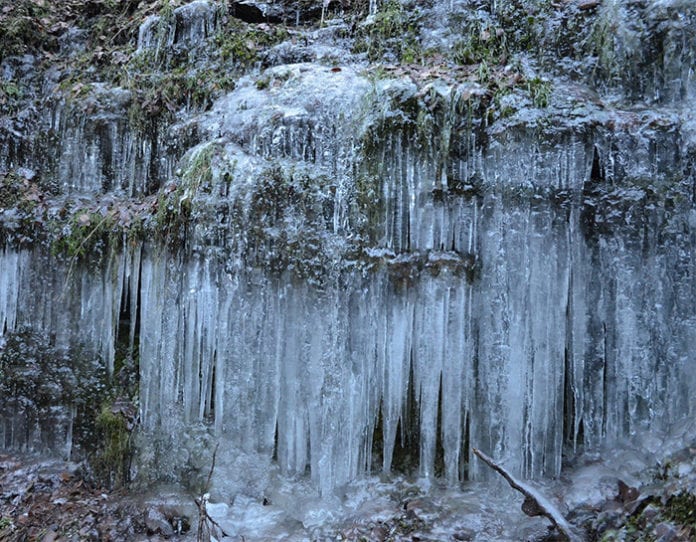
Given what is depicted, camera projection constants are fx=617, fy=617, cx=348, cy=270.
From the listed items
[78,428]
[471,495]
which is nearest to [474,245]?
[471,495]

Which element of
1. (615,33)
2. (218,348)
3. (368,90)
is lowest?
(218,348)

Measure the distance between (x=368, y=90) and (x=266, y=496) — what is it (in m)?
3.39

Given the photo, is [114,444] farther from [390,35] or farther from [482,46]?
[482,46]

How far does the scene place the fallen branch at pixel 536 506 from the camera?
11.6ft

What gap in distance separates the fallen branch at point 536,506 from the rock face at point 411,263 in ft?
2.30

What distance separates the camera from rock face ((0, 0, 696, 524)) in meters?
4.51

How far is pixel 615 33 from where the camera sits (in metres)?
5.02

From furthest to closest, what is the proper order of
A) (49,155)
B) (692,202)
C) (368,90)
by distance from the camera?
1. (49,155)
2. (368,90)
3. (692,202)

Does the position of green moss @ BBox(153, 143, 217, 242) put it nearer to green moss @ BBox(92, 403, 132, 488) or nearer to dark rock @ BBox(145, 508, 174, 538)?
green moss @ BBox(92, 403, 132, 488)

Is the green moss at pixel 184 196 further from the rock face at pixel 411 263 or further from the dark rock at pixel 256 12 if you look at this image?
the dark rock at pixel 256 12

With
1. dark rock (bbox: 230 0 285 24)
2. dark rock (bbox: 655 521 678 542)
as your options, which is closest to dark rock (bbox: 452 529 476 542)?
dark rock (bbox: 655 521 678 542)

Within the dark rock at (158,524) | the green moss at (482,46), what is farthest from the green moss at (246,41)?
the dark rock at (158,524)

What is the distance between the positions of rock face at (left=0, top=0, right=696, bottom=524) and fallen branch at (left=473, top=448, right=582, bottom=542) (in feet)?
2.30

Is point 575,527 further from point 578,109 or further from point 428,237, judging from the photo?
point 578,109
